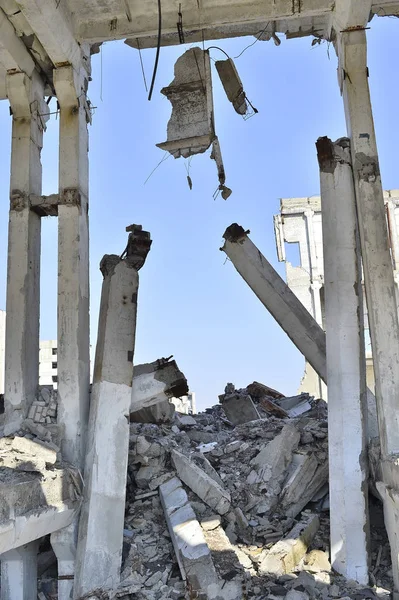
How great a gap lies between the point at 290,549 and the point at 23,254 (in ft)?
15.7

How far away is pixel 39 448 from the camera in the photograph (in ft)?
→ 19.8

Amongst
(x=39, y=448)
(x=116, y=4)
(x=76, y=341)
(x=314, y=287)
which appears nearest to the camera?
(x=39, y=448)

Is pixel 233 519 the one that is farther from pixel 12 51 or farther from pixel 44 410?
pixel 12 51

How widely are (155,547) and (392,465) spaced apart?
2659mm

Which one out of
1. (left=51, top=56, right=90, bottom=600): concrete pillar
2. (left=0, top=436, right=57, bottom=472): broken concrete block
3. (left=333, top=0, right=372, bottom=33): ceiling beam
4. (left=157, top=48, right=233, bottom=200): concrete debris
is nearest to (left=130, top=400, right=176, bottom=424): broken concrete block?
(left=51, top=56, right=90, bottom=600): concrete pillar

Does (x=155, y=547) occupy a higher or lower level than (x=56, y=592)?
higher

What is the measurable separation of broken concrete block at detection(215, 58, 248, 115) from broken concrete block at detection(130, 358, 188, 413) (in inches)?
167

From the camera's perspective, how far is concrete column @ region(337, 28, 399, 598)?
5.51m

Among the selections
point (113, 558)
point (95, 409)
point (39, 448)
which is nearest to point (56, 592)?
point (113, 558)

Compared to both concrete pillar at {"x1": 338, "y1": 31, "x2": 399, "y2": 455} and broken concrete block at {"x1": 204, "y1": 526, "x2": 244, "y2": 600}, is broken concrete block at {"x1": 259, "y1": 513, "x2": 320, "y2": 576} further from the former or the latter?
concrete pillar at {"x1": 338, "y1": 31, "x2": 399, "y2": 455}

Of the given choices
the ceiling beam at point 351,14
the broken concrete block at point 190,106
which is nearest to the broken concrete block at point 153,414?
the broken concrete block at point 190,106

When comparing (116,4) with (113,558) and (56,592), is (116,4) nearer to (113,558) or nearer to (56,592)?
(113,558)

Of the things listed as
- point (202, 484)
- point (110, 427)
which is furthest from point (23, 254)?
point (202, 484)

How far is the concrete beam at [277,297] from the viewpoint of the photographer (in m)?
7.54
